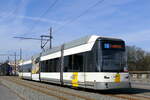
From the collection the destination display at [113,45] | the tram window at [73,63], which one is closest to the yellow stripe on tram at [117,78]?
the destination display at [113,45]

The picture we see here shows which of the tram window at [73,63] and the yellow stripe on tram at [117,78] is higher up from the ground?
the tram window at [73,63]

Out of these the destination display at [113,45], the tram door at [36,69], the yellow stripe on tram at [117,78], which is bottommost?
the yellow stripe on tram at [117,78]

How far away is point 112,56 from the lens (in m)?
16.0

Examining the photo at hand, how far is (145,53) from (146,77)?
39.0m

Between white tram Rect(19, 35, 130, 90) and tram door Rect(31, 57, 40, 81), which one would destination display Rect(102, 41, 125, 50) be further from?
tram door Rect(31, 57, 40, 81)

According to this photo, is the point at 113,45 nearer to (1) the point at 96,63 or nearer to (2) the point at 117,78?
(1) the point at 96,63

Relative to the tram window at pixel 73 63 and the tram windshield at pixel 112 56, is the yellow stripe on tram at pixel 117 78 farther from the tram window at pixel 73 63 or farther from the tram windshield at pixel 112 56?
the tram window at pixel 73 63

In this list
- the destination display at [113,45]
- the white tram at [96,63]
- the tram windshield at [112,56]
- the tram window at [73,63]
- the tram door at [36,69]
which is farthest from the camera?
the tram door at [36,69]

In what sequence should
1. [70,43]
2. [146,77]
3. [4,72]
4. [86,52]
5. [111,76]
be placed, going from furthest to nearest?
[4,72]
[146,77]
[70,43]
[86,52]
[111,76]

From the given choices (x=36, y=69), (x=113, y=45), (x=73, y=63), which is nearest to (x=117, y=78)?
(x=113, y=45)

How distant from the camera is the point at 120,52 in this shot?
1633cm

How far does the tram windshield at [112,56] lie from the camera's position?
621 inches

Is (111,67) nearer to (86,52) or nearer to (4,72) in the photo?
(86,52)

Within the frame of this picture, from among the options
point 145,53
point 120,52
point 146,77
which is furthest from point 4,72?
point 120,52
